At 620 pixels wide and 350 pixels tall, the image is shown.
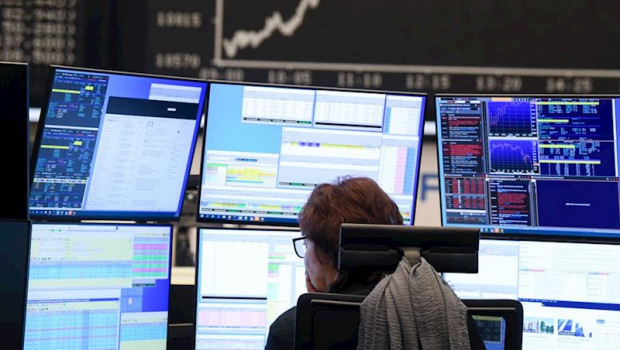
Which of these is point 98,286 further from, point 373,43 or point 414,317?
point 373,43

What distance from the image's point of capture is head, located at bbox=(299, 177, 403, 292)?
173 centimetres

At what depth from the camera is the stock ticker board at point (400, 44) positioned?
3447 millimetres

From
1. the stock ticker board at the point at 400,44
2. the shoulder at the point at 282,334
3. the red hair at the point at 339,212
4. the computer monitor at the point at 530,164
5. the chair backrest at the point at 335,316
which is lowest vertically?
the shoulder at the point at 282,334

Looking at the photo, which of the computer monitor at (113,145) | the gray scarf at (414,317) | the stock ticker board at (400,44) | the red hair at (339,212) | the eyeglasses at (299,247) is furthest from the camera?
the stock ticker board at (400,44)

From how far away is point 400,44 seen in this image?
3459mm

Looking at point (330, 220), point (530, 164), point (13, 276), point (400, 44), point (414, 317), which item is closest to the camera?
point (414, 317)

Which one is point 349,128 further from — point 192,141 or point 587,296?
point 587,296

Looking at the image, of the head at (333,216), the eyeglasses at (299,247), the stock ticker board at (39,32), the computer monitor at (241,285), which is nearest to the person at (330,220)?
the head at (333,216)

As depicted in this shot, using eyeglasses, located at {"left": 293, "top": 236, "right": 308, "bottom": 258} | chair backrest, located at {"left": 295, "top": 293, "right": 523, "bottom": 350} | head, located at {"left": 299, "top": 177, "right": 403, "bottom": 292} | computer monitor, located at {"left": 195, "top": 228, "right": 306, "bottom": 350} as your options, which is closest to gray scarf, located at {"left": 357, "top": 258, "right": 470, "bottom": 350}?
chair backrest, located at {"left": 295, "top": 293, "right": 523, "bottom": 350}

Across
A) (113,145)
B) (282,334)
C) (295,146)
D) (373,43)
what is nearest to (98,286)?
(113,145)

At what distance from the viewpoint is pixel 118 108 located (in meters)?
2.39

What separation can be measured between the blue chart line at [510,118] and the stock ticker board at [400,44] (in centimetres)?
95

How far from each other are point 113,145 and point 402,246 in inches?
48.4

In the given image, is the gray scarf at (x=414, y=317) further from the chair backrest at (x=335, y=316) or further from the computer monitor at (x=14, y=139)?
the computer monitor at (x=14, y=139)
